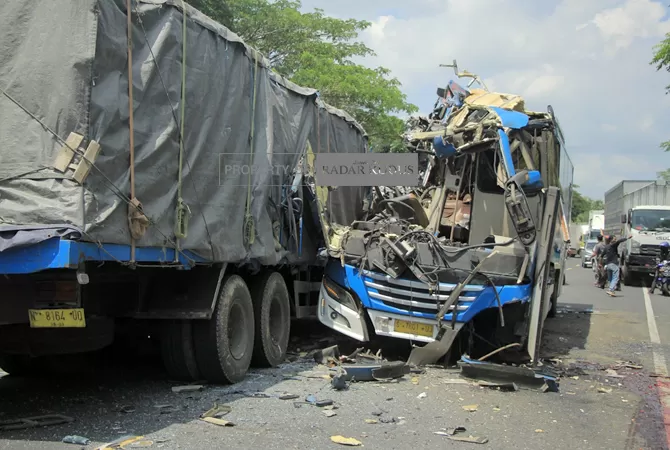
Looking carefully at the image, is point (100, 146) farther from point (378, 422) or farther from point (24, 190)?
point (378, 422)

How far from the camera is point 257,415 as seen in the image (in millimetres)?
5402

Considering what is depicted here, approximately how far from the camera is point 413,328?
24.4 ft

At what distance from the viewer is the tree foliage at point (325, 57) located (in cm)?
2209

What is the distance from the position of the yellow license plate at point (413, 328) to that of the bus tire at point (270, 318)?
140 cm

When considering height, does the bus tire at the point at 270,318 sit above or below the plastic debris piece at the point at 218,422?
above

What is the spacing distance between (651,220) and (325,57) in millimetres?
12462

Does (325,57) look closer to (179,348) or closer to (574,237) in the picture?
(574,237)

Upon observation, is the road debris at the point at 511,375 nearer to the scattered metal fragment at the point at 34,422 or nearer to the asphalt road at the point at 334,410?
the asphalt road at the point at 334,410

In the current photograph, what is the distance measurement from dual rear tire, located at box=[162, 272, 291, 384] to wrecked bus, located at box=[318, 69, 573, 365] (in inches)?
41.8

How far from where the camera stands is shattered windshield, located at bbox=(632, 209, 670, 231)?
840 inches

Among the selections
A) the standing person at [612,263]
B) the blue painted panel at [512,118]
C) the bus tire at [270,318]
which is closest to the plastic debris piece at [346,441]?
the bus tire at [270,318]

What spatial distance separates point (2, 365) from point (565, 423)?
5613 mm

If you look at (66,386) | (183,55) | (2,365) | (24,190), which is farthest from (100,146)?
(2,365)

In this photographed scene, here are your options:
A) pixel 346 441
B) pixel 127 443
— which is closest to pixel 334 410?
pixel 346 441
